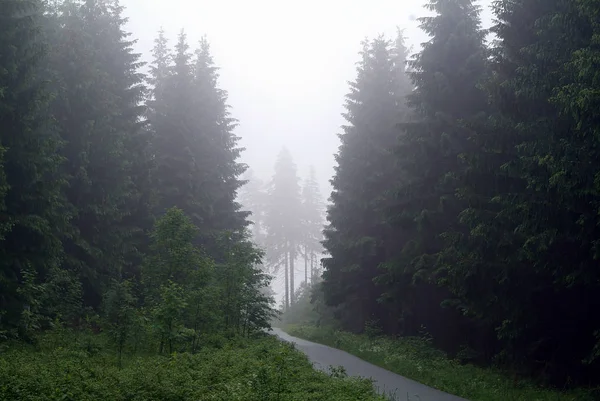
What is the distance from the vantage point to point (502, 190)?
15812mm

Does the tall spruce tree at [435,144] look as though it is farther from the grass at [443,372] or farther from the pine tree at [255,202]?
the pine tree at [255,202]

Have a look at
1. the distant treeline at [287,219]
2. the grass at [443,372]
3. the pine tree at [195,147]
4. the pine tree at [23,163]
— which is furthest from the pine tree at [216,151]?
the distant treeline at [287,219]

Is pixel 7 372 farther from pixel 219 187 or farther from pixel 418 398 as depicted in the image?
pixel 219 187

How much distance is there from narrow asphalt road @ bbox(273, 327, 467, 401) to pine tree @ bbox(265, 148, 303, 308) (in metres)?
39.9

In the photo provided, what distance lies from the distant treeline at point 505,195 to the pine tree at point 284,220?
3507 cm

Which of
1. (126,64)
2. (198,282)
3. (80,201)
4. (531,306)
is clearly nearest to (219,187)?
(126,64)

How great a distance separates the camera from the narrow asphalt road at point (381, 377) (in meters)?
12.9

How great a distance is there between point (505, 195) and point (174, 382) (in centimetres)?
940

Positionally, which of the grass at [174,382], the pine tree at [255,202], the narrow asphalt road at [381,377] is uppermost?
the pine tree at [255,202]

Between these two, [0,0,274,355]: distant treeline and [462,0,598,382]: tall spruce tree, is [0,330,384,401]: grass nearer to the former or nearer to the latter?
[0,0,274,355]: distant treeline

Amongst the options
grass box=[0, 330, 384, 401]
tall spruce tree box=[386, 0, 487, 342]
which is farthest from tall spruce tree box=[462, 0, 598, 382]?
grass box=[0, 330, 384, 401]

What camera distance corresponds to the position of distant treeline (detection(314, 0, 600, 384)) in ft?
39.3

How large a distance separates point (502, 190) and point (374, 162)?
13.6 metres

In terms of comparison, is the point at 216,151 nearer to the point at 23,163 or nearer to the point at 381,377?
the point at 23,163
